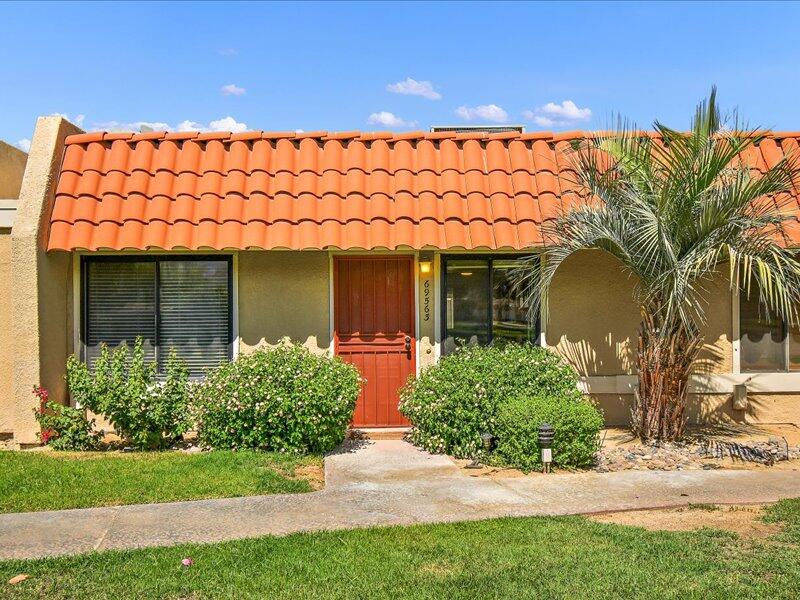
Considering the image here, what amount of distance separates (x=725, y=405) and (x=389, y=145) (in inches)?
225

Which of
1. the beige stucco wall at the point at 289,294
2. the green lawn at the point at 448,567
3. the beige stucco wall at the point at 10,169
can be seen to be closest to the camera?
the green lawn at the point at 448,567

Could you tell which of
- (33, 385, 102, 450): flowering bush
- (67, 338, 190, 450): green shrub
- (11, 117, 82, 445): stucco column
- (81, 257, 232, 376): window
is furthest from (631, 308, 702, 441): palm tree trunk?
(11, 117, 82, 445): stucco column

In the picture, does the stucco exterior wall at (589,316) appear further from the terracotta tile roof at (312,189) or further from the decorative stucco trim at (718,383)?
the terracotta tile roof at (312,189)

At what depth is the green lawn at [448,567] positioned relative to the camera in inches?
185

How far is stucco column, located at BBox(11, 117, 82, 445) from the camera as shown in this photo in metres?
8.90

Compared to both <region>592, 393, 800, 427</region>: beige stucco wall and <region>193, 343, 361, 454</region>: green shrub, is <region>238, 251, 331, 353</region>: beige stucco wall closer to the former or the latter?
<region>193, 343, 361, 454</region>: green shrub

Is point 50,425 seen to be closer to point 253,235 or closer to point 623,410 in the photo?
point 253,235

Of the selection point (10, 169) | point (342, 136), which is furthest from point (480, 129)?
point (10, 169)

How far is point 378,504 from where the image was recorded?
6.74 meters

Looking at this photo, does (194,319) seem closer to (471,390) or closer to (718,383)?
(471,390)

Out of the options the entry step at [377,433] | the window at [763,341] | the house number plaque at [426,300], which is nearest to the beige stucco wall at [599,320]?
the window at [763,341]

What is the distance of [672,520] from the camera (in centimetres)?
618

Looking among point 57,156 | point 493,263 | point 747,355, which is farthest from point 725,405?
point 57,156

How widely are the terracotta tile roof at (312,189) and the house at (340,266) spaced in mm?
27
